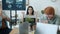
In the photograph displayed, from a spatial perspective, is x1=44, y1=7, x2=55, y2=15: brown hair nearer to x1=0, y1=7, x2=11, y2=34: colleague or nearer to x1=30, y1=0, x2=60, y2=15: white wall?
x1=30, y1=0, x2=60, y2=15: white wall

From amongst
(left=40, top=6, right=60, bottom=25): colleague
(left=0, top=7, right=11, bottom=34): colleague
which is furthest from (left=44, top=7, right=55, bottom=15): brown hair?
(left=0, top=7, right=11, bottom=34): colleague

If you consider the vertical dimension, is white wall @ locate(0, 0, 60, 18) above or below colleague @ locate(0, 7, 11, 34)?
above

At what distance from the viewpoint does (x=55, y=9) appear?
169 cm

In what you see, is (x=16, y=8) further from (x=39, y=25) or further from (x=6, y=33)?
(x=39, y=25)

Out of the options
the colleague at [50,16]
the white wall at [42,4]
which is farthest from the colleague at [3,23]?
the colleague at [50,16]

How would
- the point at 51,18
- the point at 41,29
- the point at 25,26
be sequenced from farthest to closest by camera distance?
the point at 51,18 < the point at 25,26 < the point at 41,29

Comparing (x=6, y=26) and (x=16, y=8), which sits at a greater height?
(x=16, y=8)

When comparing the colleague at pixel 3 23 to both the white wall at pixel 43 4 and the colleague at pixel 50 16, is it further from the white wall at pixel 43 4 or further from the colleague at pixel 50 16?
the colleague at pixel 50 16

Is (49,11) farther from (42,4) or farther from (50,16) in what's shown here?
(42,4)

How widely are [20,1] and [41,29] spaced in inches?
37.6

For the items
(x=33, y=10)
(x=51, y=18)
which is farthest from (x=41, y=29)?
(x=33, y=10)

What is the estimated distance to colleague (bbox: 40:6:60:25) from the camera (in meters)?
1.58

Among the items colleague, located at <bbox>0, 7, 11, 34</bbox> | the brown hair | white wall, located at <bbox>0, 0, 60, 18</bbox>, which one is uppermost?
white wall, located at <bbox>0, 0, 60, 18</bbox>

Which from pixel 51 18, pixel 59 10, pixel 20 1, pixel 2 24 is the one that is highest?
pixel 20 1
